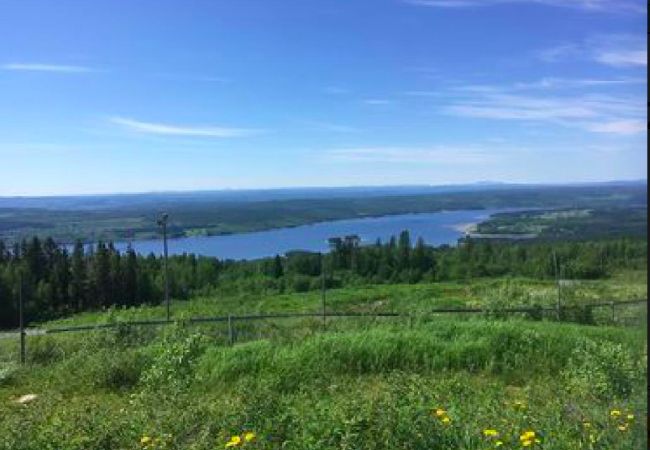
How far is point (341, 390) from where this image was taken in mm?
7566

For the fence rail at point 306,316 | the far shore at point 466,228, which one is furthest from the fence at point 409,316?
the far shore at point 466,228

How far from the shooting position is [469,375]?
8836 mm

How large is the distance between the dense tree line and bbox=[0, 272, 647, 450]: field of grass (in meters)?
22.1

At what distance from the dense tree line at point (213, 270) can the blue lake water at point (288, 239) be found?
64.4 ft

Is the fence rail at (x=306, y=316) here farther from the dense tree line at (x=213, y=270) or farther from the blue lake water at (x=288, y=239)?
the blue lake water at (x=288, y=239)

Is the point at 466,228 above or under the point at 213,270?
under

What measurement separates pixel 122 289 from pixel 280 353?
4553 centimetres

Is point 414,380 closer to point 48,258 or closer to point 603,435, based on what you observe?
point 603,435

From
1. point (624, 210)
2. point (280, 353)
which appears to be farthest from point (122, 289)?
point (624, 210)

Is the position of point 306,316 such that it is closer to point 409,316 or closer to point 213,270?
point 409,316

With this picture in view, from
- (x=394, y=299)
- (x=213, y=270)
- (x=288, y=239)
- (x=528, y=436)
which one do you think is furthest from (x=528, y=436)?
(x=288, y=239)

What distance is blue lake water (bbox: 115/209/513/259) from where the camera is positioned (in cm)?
10254

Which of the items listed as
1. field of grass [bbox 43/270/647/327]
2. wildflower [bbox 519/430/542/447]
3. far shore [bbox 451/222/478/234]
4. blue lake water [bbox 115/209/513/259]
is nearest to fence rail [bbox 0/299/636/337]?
field of grass [bbox 43/270/647/327]

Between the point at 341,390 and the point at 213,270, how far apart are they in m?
58.9
